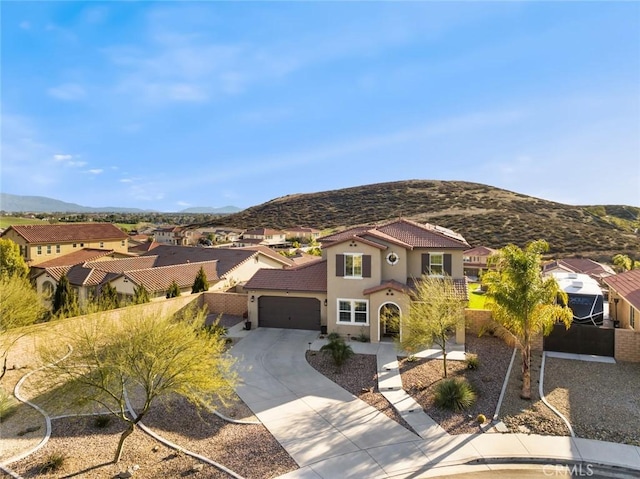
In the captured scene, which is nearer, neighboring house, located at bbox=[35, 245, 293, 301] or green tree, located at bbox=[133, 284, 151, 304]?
green tree, located at bbox=[133, 284, 151, 304]

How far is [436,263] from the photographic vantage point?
79.0 ft

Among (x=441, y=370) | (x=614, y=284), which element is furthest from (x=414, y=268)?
(x=614, y=284)

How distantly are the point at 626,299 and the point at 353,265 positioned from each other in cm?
1432

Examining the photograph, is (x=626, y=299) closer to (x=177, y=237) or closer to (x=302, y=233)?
(x=302, y=233)

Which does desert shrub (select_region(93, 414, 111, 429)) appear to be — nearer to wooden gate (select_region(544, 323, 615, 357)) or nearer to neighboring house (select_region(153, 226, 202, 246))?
wooden gate (select_region(544, 323, 615, 357))

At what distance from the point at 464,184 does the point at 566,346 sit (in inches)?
4508

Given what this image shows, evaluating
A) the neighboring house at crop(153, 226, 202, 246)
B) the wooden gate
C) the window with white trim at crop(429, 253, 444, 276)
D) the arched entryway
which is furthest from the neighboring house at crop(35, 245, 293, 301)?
the neighboring house at crop(153, 226, 202, 246)

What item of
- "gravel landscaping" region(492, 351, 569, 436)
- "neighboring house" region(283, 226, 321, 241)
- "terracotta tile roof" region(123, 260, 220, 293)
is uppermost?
"neighboring house" region(283, 226, 321, 241)

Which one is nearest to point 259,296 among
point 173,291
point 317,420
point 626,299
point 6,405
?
point 173,291

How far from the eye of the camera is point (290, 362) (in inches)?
760

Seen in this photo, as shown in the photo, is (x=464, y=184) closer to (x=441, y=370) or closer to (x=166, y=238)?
(x=166, y=238)

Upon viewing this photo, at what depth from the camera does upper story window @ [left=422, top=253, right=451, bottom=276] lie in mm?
23812

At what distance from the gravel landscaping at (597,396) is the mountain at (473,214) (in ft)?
199

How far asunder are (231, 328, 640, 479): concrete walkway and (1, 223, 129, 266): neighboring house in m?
48.0
